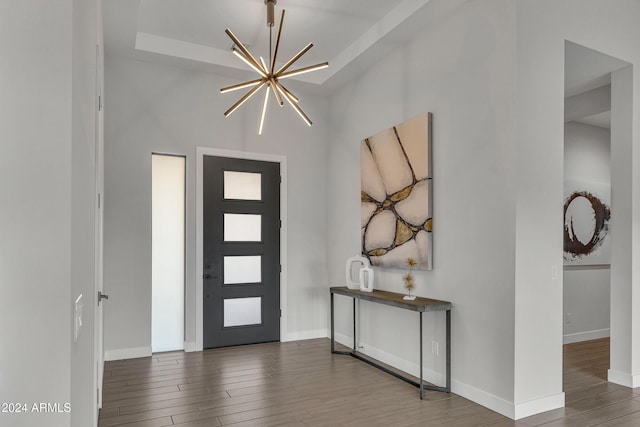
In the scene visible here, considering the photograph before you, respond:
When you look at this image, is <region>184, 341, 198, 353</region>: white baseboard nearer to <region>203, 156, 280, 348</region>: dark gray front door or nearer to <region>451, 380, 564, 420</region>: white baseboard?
<region>203, 156, 280, 348</region>: dark gray front door

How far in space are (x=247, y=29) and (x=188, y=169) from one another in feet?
5.54

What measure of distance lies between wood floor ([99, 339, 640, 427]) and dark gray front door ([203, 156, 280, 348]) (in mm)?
512

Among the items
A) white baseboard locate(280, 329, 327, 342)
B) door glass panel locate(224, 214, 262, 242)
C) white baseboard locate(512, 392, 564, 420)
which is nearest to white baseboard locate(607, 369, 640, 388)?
white baseboard locate(512, 392, 564, 420)

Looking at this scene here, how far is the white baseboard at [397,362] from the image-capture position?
3784 millimetres

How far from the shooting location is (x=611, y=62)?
3.77 m

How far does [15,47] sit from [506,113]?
10.2ft

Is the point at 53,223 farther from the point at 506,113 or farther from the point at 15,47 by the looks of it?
the point at 506,113

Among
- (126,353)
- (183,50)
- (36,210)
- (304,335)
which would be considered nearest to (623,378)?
(304,335)

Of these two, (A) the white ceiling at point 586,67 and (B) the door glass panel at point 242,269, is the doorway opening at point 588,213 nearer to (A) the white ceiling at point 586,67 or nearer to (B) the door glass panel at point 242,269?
(A) the white ceiling at point 586,67

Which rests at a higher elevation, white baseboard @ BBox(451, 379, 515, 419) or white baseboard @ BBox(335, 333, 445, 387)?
white baseboard @ BBox(451, 379, 515, 419)

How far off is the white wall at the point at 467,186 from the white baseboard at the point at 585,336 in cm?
254

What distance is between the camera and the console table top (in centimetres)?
352

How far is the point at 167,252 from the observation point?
197 inches

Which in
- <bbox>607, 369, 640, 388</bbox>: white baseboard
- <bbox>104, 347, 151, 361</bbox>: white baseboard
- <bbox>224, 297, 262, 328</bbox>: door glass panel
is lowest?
<bbox>104, 347, 151, 361</bbox>: white baseboard
